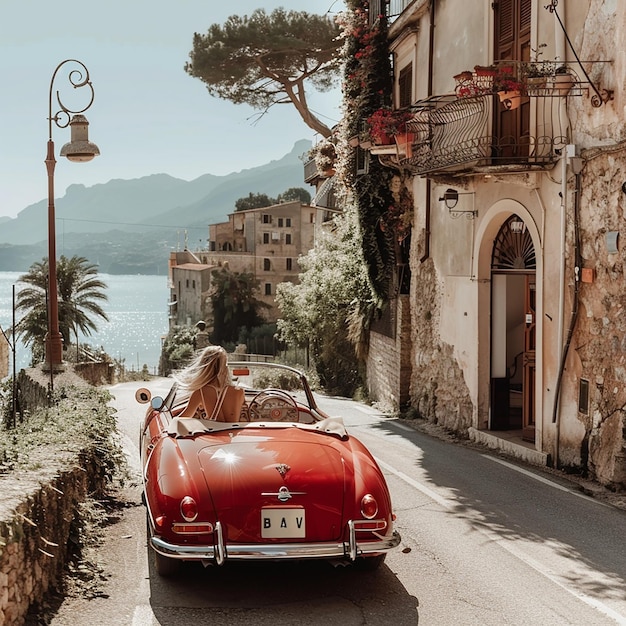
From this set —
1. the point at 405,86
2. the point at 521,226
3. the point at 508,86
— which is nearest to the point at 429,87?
the point at 405,86

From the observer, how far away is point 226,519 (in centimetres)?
562

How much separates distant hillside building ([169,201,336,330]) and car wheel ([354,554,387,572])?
215 ft

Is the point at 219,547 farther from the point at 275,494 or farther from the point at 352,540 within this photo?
the point at 352,540

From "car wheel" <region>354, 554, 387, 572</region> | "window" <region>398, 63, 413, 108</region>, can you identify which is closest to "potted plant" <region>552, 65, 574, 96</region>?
"car wheel" <region>354, 554, 387, 572</region>

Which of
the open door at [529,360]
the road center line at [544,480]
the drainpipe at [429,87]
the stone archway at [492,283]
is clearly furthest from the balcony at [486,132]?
the road center line at [544,480]

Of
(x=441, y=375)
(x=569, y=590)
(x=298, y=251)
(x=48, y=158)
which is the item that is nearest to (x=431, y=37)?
(x=441, y=375)

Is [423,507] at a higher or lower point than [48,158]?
lower

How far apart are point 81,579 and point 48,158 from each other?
11175mm

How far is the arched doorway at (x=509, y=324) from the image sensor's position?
45.6 ft

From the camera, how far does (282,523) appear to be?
5.68m

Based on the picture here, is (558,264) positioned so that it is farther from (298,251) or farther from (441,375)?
(298,251)

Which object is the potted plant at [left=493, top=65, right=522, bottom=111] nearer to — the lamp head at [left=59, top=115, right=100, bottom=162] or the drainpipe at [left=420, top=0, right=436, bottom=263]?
the drainpipe at [left=420, top=0, right=436, bottom=263]

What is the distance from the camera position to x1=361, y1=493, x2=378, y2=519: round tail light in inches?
230

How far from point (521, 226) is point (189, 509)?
9.16 m
